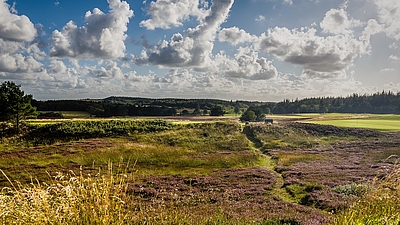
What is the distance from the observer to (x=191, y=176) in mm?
22312

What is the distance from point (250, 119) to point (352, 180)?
6334cm

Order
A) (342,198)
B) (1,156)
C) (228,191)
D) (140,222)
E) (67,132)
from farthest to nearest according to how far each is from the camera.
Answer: (67,132), (1,156), (228,191), (342,198), (140,222)

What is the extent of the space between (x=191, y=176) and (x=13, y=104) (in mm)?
39380

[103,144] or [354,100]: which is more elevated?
[354,100]

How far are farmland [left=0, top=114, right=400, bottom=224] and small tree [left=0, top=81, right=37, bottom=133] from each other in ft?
9.28

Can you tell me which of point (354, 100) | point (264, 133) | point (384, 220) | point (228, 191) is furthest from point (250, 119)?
point (354, 100)

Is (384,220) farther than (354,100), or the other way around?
(354,100)

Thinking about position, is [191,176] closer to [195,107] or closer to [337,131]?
[337,131]

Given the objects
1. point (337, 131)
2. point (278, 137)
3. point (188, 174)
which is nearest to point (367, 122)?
point (337, 131)

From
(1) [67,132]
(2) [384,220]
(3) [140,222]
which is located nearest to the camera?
(2) [384,220]

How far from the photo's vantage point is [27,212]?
208 inches

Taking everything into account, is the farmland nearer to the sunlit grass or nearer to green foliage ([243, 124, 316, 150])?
green foliage ([243, 124, 316, 150])

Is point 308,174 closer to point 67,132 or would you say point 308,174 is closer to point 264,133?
point 264,133

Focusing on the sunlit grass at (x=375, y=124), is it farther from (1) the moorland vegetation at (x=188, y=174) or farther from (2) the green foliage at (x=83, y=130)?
(2) the green foliage at (x=83, y=130)
